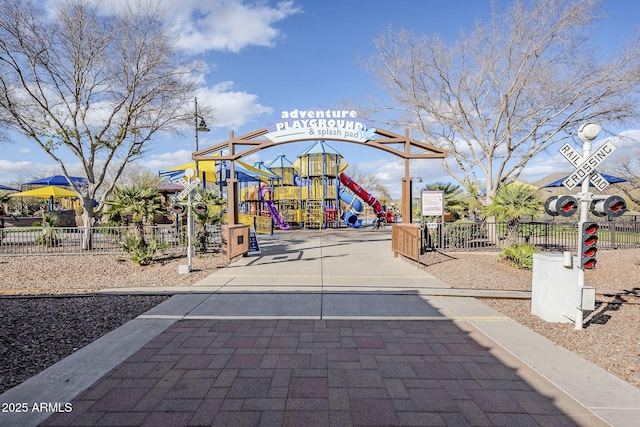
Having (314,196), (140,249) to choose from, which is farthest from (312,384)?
(314,196)

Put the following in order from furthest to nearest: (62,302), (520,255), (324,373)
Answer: (520,255) → (62,302) → (324,373)

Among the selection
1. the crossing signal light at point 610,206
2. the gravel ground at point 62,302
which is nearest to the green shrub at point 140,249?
the gravel ground at point 62,302

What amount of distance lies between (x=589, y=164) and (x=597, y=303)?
10.4 feet

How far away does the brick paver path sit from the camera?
271cm

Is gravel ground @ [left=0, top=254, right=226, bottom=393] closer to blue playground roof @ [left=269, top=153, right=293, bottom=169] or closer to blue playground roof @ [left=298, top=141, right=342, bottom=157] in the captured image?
blue playground roof @ [left=298, top=141, right=342, bottom=157]

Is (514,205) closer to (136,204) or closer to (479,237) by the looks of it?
(479,237)

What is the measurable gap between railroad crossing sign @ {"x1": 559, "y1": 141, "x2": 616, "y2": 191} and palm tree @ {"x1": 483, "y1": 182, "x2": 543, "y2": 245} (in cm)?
626

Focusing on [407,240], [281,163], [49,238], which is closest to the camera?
[407,240]

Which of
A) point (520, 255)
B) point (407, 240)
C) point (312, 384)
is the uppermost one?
point (407, 240)

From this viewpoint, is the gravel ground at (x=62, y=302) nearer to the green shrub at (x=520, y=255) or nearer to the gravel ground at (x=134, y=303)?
the gravel ground at (x=134, y=303)

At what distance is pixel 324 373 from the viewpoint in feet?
11.3

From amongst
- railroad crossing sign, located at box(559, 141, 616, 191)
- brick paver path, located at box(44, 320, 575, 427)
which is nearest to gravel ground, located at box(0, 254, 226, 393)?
brick paver path, located at box(44, 320, 575, 427)

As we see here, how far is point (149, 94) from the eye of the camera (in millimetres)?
13117

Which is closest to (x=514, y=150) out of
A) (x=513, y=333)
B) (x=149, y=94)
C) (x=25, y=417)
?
(x=513, y=333)
